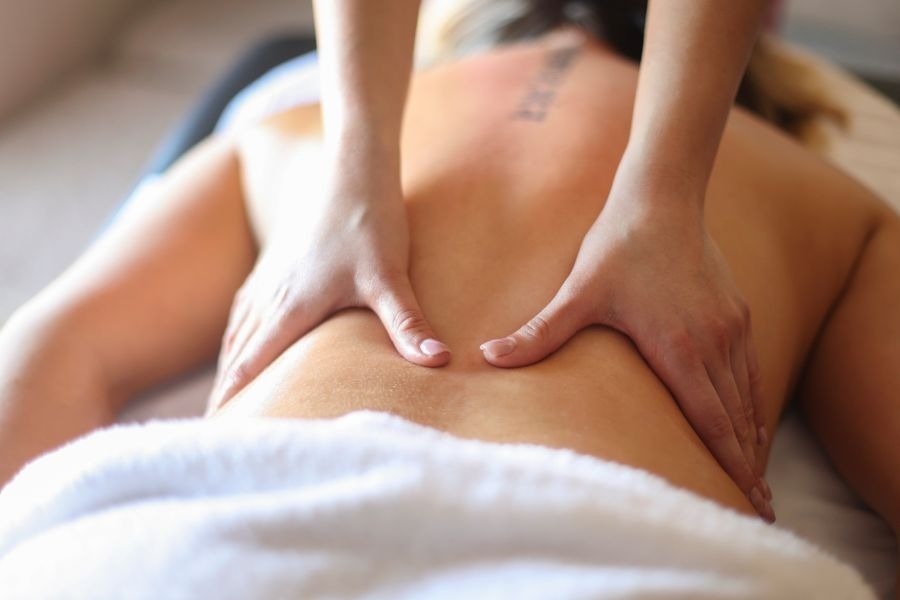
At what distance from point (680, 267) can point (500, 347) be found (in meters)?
0.18

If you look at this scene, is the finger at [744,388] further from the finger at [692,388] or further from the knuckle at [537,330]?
the knuckle at [537,330]

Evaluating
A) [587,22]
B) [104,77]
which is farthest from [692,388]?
[104,77]

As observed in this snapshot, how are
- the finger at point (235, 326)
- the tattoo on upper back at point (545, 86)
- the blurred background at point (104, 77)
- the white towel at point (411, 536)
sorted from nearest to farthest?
the white towel at point (411, 536) → the finger at point (235, 326) → the tattoo on upper back at point (545, 86) → the blurred background at point (104, 77)

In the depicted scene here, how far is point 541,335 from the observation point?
2.47 ft

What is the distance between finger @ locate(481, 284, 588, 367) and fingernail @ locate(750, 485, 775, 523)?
0.22 metres

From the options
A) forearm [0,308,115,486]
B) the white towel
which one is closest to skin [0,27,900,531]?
forearm [0,308,115,486]

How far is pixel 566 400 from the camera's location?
709mm

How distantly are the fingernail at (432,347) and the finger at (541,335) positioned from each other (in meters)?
0.03

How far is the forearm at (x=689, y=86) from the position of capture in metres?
0.85

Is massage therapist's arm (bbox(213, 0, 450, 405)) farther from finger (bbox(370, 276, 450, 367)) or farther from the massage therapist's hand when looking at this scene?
the massage therapist's hand

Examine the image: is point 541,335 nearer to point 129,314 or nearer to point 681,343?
point 681,343

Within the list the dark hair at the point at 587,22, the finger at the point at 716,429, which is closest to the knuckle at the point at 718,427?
the finger at the point at 716,429

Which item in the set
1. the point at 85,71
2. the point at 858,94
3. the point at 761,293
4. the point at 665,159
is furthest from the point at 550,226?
the point at 85,71

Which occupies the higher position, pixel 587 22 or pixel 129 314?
pixel 587 22
